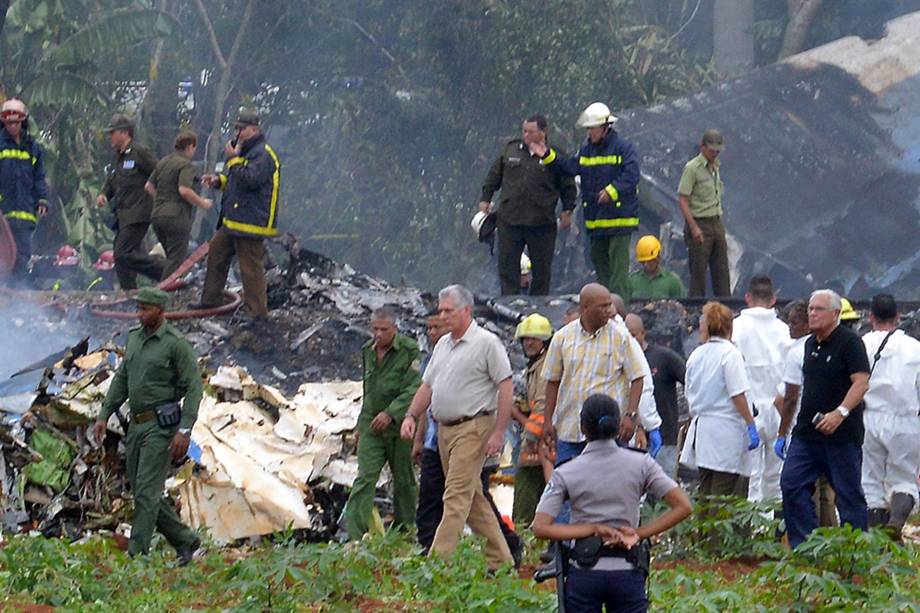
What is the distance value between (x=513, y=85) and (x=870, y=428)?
658 inches

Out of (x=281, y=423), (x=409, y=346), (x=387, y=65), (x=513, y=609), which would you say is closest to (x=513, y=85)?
(x=387, y=65)

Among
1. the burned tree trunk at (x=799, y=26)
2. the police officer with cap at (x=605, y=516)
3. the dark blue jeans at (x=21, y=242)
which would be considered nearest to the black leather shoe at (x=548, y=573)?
the police officer with cap at (x=605, y=516)

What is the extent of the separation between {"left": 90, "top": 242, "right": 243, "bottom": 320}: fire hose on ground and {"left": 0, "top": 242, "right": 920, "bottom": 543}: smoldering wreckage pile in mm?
85

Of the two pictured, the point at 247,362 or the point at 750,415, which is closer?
the point at 750,415

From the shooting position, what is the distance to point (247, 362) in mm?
14828

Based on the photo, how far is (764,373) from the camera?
38.5 feet

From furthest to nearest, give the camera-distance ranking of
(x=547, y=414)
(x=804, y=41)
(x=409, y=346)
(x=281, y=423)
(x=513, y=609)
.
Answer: (x=804, y=41) < (x=281, y=423) < (x=409, y=346) < (x=547, y=414) < (x=513, y=609)

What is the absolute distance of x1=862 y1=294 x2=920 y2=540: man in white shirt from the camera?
1089 centimetres

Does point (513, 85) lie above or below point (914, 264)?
above

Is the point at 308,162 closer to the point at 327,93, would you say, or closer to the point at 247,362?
the point at 327,93

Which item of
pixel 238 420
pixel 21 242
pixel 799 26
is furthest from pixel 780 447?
pixel 799 26

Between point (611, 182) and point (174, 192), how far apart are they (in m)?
3.99

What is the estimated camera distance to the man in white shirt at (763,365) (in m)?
11.6

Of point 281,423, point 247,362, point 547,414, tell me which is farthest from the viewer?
point 247,362
